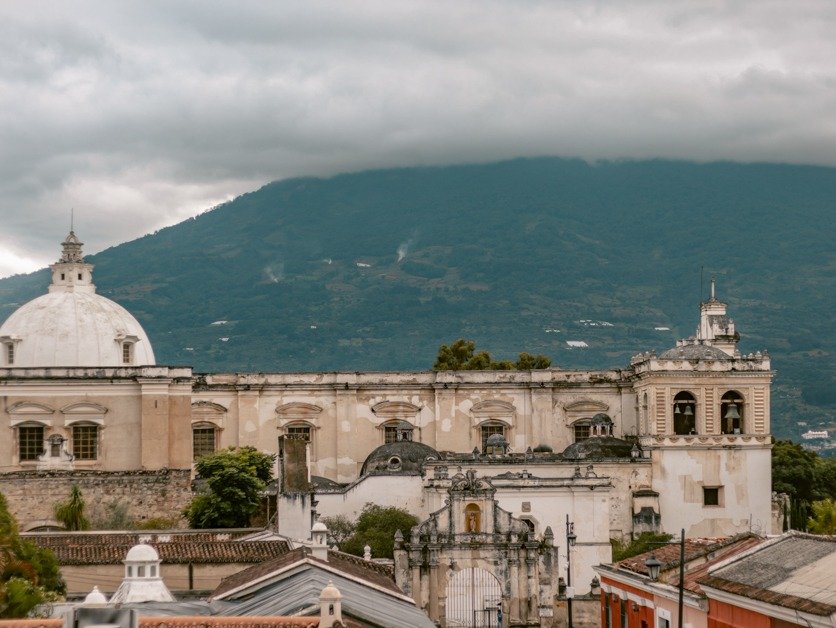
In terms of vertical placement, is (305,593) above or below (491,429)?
below

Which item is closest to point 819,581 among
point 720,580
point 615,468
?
point 720,580

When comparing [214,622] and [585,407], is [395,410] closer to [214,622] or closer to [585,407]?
[585,407]

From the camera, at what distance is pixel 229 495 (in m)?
76.3

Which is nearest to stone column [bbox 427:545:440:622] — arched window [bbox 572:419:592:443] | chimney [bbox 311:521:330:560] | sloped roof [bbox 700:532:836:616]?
chimney [bbox 311:521:330:560]

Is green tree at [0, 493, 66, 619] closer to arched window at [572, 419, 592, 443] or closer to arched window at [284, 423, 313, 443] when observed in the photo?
arched window at [284, 423, 313, 443]

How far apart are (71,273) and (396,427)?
18426 mm

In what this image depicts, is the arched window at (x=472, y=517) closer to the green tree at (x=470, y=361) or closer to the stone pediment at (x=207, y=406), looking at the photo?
the stone pediment at (x=207, y=406)

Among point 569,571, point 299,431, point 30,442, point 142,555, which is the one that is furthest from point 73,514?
point 142,555

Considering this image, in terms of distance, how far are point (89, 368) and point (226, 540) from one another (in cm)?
3578

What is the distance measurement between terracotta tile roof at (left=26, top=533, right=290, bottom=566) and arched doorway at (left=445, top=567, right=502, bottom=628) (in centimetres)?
1072

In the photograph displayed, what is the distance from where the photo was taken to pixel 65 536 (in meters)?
53.3

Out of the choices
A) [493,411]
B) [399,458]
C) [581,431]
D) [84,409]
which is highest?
[84,409]

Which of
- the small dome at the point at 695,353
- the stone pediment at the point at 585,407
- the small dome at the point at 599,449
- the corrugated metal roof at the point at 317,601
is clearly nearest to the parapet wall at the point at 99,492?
the small dome at the point at 599,449

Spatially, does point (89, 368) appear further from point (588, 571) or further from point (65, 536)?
point (65, 536)
